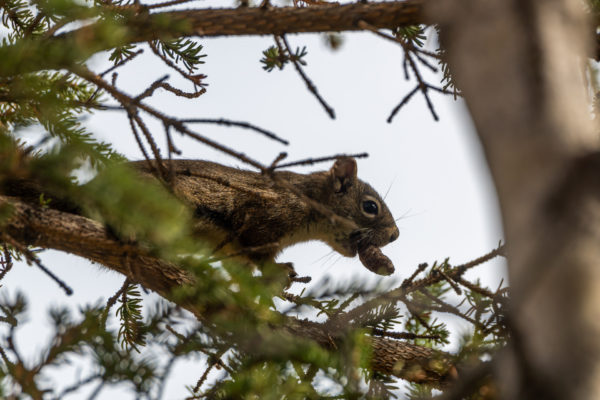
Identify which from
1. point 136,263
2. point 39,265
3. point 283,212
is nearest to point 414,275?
point 136,263

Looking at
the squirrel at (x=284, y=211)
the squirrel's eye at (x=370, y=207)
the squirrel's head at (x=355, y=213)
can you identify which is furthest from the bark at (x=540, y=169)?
the squirrel's eye at (x=370, y=207)

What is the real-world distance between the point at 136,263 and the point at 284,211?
5.93 ft

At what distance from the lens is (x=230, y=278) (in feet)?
4.82

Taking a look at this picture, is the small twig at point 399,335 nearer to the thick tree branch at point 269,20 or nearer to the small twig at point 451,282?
the small twig at point 451,282

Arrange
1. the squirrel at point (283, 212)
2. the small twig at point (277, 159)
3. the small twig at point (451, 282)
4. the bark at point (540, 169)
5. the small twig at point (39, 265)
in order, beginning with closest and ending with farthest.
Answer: the bark at point (540, 169) → the small twig at point (39, 265) → the small twig at point (277, 159) → the small twig at point (451, 282) → the squirrel at point (283, 212)

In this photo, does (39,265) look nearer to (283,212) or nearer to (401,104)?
(401,104)

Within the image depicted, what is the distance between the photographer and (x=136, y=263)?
1.87m

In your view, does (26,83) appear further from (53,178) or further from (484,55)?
(484,55)

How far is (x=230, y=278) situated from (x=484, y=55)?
2.89 ft

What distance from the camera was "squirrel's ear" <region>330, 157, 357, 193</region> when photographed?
3.90 m

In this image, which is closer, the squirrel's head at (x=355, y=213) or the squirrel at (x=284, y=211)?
the squirrel at (x=284, y=211)

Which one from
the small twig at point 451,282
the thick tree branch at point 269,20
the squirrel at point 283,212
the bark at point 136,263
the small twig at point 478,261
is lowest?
the bark at point 136,263

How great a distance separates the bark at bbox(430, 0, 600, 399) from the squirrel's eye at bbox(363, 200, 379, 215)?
3.03 meters

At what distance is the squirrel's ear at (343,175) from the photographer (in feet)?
12.8
